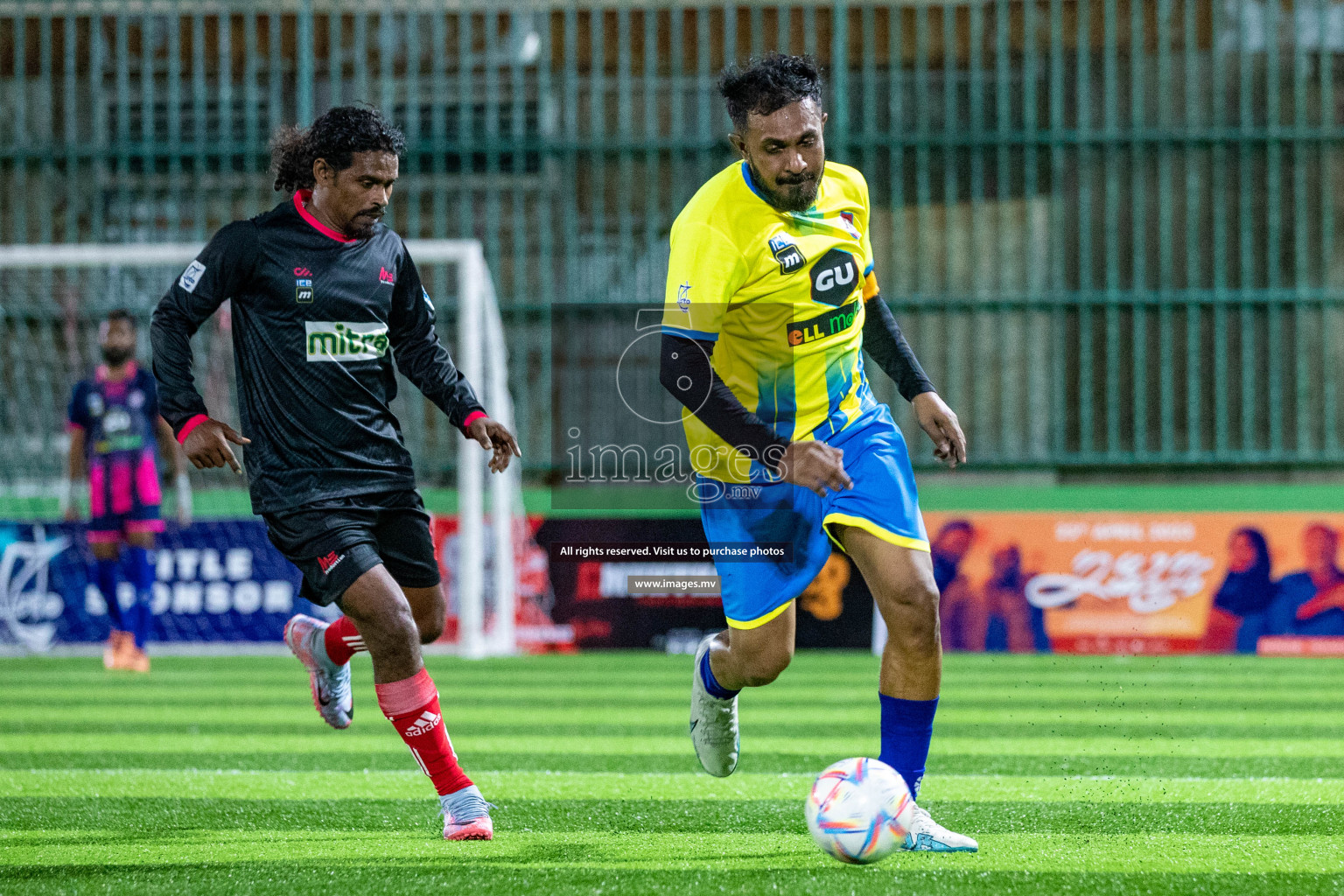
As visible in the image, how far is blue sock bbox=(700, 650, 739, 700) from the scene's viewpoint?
4.34 meters

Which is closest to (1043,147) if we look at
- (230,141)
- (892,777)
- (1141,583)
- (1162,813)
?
(1141,583)

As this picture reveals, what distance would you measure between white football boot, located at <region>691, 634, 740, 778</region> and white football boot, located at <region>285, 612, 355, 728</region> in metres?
1.14

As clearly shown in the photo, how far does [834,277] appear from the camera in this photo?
3971mm

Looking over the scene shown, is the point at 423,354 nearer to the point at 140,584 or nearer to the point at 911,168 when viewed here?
the point at 140,584

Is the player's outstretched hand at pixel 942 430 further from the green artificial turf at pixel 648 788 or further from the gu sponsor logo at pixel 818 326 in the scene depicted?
the green artificial turf at pixel 648 788

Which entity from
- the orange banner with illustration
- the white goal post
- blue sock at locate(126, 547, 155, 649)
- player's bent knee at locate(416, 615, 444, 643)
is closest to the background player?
blue sock at locate(126, 547, 155, 649)

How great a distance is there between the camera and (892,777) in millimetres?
3318

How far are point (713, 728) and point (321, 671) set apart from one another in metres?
1.27

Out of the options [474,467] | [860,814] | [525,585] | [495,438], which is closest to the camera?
[860,814]

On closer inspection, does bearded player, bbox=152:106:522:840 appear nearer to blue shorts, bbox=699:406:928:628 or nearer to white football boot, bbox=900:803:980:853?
blue shorts, bbox=699:406:928:628

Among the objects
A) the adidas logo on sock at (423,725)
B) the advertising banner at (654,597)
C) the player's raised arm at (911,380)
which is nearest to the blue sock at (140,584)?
the advertising banner at (654,597)

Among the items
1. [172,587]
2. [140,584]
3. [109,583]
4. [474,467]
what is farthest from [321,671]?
[172,587]

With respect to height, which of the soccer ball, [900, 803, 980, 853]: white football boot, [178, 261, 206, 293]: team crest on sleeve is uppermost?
[178, 261, 206, 293]: team crest on sleeve

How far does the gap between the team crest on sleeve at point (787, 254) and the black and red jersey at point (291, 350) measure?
42.1 inches
